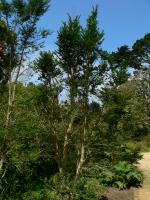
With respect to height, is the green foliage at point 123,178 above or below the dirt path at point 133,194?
above

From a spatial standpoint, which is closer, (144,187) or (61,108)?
(61,108)

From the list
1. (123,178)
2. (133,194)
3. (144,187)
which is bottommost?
(133,194)

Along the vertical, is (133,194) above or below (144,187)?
below

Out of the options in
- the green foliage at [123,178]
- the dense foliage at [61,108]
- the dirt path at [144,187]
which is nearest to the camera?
the dense foliage at [61,108]

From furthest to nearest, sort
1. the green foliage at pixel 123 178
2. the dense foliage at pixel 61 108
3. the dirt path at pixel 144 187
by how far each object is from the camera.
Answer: the green foliage at pixel 123 178
the dirt path at pixel 144 187
the dense foliage at pixel 61 108

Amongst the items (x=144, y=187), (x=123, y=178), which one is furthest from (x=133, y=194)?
(x=144, y=187)

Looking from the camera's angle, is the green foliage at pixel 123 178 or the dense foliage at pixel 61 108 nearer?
the dense foliage at pixel 61 108

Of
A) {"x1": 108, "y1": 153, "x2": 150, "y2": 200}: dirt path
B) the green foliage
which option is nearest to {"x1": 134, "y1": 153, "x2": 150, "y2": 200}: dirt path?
{"x1": 108, "y1": 153, "x2": 150, "y2": 200}: dirt path

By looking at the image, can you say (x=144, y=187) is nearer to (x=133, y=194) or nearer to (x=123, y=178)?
(x=123, y=178)

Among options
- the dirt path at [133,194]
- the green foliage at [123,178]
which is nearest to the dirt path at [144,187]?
the dirt path at [133,194]

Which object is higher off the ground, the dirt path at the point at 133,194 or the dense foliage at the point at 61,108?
the dense foliage at the point at 61,108

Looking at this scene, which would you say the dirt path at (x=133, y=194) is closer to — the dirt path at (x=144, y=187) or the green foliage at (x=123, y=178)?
the dirt path at (x=144, y=187)

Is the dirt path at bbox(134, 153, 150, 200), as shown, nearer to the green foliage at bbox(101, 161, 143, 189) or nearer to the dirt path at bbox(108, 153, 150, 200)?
the dirt path at bbox(108, 153, 150, 200)

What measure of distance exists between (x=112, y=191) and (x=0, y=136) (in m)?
4.70
